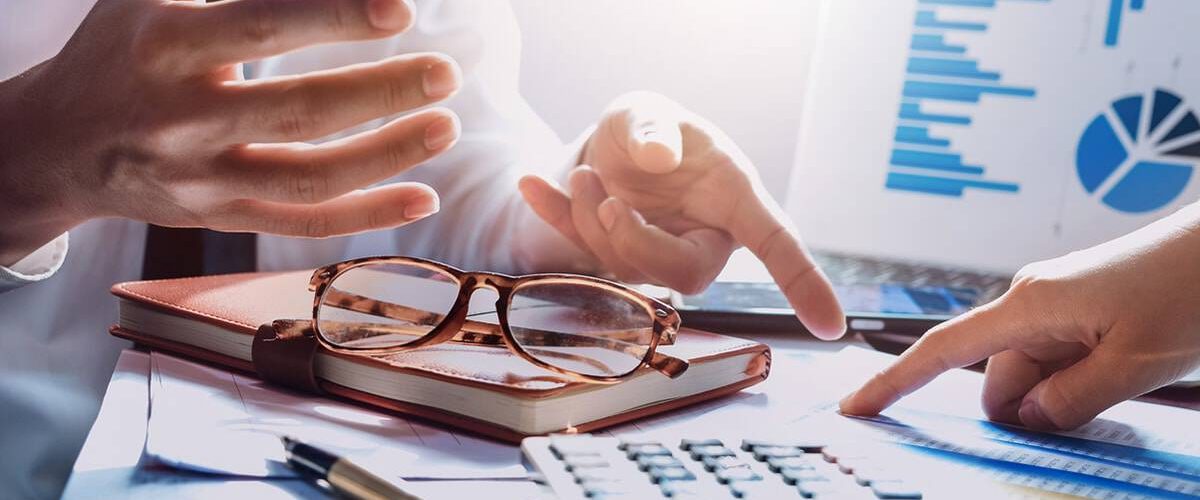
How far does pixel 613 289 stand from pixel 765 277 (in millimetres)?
418

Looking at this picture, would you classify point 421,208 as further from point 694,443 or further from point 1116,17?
point 1116,17

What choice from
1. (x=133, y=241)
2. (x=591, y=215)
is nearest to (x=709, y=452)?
(x=591, y=215)

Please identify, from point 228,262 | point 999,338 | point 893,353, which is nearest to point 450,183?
point 228,262

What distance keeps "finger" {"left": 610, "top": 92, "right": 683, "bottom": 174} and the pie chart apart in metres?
0.74

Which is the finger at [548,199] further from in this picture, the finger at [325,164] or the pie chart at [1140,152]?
the pie chart at [1140,152]

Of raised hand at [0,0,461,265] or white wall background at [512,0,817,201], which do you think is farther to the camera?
white wall background at [512,0,817,201]

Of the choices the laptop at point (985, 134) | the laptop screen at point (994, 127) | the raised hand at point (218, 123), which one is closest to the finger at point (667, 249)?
the raised hand at point (218, 123)

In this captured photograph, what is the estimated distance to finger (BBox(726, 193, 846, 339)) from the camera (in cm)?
76

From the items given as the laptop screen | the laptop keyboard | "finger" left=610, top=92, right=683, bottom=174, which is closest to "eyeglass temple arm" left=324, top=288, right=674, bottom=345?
"finger" left=610, top=92, right=683, bottom=174

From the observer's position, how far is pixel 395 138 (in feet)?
A: 1.95

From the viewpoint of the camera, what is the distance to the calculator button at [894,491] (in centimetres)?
47

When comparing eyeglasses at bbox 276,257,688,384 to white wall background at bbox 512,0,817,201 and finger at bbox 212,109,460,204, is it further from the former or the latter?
white wall background at bbox 512,0,817,201

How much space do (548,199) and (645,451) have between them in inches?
17.9

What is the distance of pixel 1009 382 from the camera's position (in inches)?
25.3
